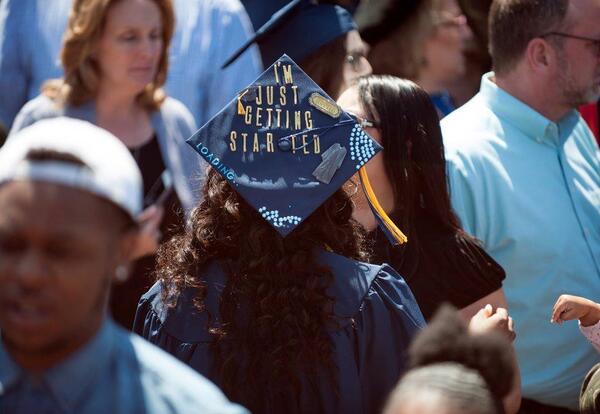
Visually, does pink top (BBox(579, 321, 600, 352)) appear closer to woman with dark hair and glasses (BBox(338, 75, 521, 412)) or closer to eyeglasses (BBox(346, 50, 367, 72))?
woman with dark hair and glasses (BBox(338, 75, 521, 412))

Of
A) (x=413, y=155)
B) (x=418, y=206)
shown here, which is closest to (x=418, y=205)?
(x=418, y=206)

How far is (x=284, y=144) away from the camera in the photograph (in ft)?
11.5

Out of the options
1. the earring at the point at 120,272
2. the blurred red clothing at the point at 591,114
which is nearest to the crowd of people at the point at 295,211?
the earring at the point at 120,272

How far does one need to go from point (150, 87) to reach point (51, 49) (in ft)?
1.83

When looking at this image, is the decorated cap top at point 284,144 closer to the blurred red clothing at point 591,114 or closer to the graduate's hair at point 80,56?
the graduate's hair at point 80,56

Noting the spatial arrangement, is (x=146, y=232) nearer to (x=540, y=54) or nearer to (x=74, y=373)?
(x=74, y=373)

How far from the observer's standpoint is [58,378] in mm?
2318

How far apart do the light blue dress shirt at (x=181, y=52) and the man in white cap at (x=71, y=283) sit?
10.5 feet

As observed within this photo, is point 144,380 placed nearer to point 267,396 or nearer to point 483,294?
point 267,396

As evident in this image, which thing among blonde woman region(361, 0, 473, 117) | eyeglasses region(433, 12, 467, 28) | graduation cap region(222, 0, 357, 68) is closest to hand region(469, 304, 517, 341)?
graduation cap region(222, 0, 357, 68)

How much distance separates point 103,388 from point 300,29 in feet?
12.1

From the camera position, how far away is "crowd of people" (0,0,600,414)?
91.3 inches

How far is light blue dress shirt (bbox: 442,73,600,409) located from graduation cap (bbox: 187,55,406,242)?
1.33 m

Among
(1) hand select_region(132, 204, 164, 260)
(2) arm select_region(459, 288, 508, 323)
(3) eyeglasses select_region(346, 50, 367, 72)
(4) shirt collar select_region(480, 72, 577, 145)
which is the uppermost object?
(1) hand select_region(132, 204, 164, 260)
